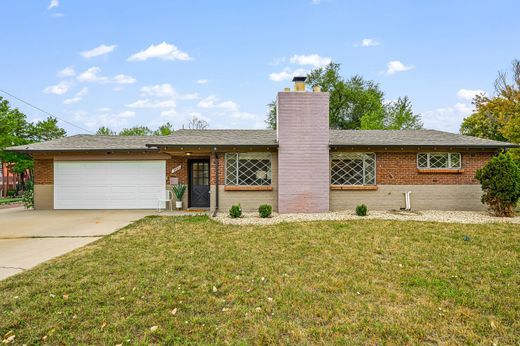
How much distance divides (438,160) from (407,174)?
55.0 inches

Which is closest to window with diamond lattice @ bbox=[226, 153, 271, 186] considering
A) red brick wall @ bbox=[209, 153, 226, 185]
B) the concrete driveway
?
red brick wall @ bbox=[209, 153, 226, 185]

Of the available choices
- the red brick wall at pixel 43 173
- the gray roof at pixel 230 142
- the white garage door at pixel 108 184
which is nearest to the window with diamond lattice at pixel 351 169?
the gray roof at pixel 230 142

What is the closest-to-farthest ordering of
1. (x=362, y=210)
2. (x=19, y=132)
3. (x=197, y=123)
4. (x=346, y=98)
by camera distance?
(x=362, y=210) < (x=19, y=132) < (x=346, y=98) < (x=197, y=123)

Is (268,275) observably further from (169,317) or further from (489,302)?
(489,302)

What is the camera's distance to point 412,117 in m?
25.0

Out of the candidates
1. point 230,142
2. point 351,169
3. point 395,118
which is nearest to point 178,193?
point 230,142

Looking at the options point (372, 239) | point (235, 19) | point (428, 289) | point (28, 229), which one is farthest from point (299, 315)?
point (235, 19)

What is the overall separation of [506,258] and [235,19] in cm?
1410

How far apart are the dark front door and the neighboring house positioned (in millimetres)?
42

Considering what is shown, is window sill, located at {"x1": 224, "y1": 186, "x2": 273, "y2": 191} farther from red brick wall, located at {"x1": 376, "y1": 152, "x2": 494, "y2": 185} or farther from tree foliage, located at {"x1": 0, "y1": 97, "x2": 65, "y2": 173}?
tree foliage, located at {"x1": 0, "y1": 97, "x2": 65, "y2": 173}

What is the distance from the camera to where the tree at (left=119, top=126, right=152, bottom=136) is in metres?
40.8

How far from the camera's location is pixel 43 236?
638 cm

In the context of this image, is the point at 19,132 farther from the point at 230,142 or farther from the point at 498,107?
the point at 498,107

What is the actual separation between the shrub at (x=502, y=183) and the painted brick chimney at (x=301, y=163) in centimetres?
494
